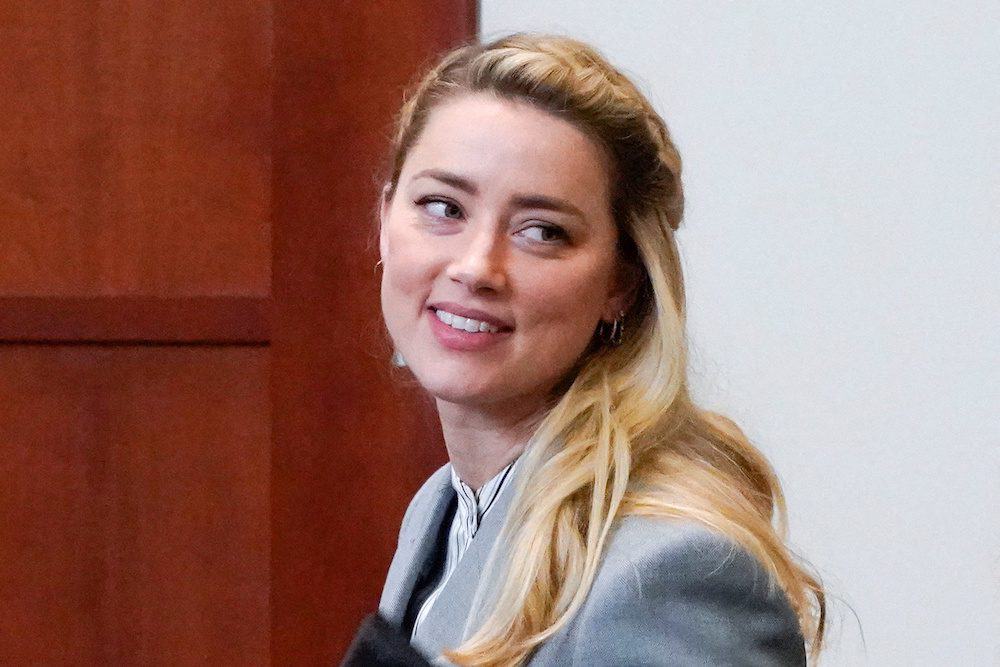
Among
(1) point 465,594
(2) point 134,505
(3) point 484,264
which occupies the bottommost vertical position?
(2) point 134,505

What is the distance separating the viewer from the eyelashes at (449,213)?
984mm

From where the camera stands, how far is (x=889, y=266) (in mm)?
1313

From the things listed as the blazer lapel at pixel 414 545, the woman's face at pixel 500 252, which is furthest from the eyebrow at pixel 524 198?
the blazer lapel at pixel 414 545

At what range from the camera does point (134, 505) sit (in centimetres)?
143

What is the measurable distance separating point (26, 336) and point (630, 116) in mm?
754

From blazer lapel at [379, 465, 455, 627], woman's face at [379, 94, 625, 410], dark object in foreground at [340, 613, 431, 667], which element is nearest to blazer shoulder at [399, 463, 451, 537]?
blazer lapel at [379, 465, 455, 627]

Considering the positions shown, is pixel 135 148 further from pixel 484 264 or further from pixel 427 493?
pixel 484 264

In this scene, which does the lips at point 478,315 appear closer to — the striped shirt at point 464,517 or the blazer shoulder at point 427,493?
the striped shirt at point 464,517

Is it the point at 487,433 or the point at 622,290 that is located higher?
the point at 622,290

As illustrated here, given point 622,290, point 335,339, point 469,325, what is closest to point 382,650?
point 469,325

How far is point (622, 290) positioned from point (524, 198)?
14cm

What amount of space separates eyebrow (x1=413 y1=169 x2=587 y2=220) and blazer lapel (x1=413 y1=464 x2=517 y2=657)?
203 millimetres

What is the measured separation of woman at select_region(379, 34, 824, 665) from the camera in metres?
0.86

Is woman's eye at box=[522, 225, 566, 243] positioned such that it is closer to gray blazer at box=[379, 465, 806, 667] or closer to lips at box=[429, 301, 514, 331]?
lips at box=[429, 301, 514, 331]
